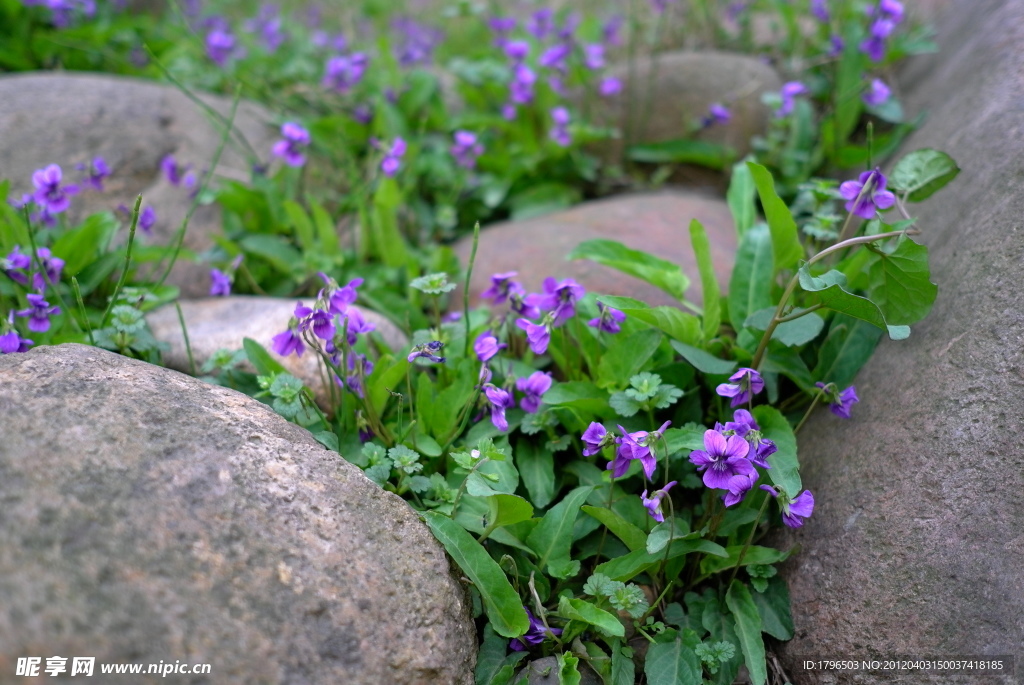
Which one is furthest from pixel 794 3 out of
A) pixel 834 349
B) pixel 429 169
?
pixel 834 349

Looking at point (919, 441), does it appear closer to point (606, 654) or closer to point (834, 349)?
point (834, 349)

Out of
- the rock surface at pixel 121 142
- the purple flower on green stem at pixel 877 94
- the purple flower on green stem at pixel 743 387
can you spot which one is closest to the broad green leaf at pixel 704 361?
the purple flower on green stem at pixel 743 387

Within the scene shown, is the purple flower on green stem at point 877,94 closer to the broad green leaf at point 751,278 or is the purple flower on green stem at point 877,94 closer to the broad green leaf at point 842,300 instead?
the broad green leaf at point 751,278

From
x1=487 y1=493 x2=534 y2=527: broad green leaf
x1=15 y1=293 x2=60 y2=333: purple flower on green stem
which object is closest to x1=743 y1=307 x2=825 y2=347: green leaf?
x1=487 y1=493 x2=534 y2=527: broad green leaf

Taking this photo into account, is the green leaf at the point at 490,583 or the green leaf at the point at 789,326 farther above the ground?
the green leaf at the point at 789,326

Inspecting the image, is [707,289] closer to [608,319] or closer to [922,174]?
[608,319]

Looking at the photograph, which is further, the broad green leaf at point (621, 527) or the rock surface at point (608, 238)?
the rock surface at point (608, 238)

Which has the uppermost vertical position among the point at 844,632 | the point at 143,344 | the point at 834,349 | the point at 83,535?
the point at 83,535
